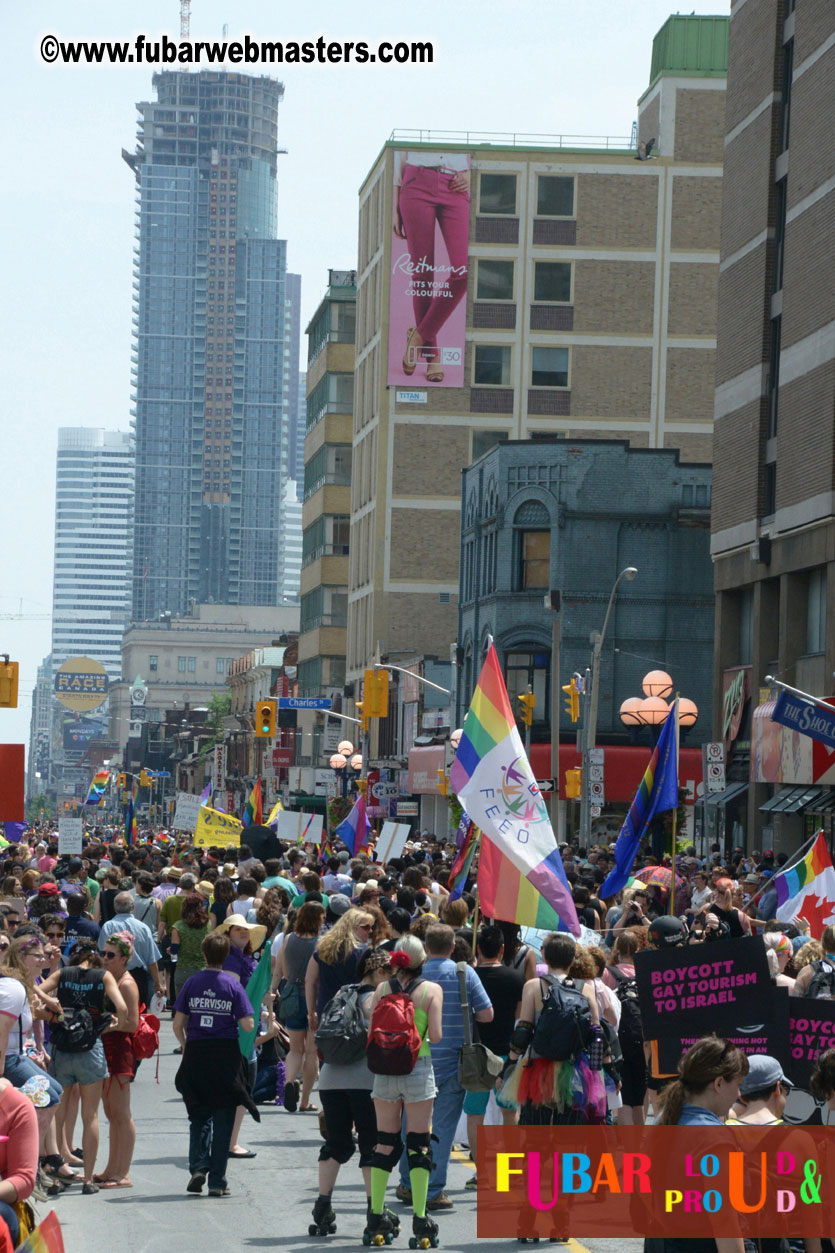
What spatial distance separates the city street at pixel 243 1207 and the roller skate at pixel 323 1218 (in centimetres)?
5

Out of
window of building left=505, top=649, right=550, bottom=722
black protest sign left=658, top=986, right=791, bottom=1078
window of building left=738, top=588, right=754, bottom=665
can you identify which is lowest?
black protest sign left=658, top=986, right=791, bottom=1078

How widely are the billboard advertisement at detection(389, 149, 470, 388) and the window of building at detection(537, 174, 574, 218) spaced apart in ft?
9.71

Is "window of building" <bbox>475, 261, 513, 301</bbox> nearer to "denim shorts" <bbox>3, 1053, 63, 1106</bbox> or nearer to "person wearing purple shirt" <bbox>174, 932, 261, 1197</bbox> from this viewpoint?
"person wearing purple shirt" <bbox>174, 932, 261, 1197</bbox>

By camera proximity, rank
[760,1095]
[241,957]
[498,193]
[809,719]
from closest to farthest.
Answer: [760,1095], [241,957], [809,719], [498,193]

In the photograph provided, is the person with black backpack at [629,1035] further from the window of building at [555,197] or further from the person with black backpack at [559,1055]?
the window of building at [555,197]

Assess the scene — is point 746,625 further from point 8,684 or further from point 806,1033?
point 806,1033

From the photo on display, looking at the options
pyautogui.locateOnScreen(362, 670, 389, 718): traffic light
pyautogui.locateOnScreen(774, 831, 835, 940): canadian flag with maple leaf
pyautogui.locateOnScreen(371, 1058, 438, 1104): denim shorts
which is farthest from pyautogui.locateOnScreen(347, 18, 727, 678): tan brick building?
pyautogui.locateOnScreen(371, 1058, 438, 1104): denim shorts

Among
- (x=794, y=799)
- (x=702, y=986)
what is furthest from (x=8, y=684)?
(x=702, y=986)

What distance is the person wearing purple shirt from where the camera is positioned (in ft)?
39.3

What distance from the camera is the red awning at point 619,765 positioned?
5562cm

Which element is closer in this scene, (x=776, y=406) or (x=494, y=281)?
(x=776, y=406)

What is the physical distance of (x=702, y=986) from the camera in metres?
9.88

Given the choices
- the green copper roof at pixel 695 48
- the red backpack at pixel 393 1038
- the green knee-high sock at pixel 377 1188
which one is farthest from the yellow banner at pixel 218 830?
the green copper roof at pixel 695 48

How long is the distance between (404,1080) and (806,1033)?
2.36 metres
